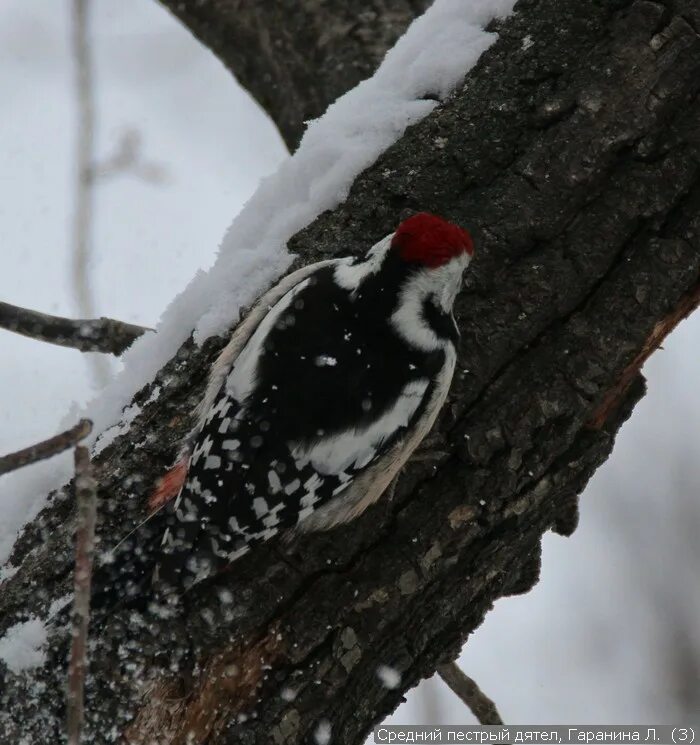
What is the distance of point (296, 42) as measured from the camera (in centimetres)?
331

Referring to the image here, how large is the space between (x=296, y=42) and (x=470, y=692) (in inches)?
89.1

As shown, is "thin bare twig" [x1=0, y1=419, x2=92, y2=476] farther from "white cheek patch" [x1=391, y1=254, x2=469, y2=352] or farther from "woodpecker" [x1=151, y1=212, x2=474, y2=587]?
"white cheek patch" [x1=391, y1=254, x2=469, y2=352]

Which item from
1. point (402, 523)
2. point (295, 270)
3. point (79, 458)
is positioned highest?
point (295, 270)

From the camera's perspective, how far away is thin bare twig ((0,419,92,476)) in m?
1.21

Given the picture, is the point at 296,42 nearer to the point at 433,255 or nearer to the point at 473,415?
the point at 433,255

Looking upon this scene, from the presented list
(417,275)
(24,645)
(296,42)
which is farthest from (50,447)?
(296,42)

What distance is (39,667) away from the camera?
1.77 metres

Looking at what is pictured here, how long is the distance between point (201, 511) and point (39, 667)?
432 mm

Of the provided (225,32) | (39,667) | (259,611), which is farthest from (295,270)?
(225,32)

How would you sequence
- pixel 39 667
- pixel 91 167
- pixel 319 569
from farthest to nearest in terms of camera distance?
pixel 91 167
pixel 319 569
pixel 39 667

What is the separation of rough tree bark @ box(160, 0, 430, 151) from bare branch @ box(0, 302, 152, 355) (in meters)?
1.27

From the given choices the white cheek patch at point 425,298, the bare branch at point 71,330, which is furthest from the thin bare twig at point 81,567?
the bare branch at point 71,330

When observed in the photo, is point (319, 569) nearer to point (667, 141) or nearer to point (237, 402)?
point (237, 402)

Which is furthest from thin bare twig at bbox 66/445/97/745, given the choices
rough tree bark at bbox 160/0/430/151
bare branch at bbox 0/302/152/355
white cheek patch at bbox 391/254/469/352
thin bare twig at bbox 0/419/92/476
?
rough tree bark at bbox 160/0/430/151
